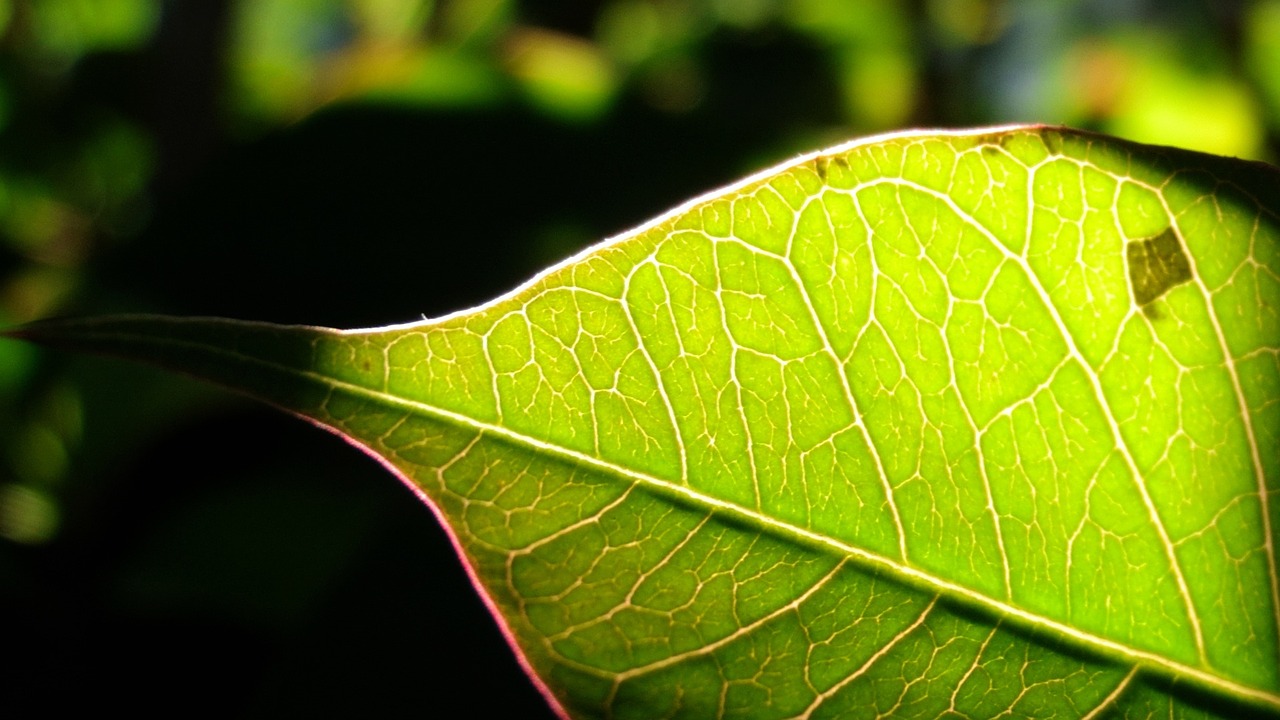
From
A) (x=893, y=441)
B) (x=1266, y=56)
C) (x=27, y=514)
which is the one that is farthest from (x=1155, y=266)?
(x=1266, y=56)

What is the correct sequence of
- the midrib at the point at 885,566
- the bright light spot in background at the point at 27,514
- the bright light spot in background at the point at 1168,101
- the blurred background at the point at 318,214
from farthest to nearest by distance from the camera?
the bright light spot in background at the point at 1168,101, the bright light spot in background at the point at 27,514, the blurred background at the point at 318,214, the midrib at the point at 885,566

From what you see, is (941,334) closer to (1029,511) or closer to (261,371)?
(1029,511)

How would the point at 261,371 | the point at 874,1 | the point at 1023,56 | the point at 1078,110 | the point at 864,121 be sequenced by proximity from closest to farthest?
1. the point at 261,371
2. the point at 1078,110
3. the point at 864,121
4. the point at 874,1
5. the point at 1023,56

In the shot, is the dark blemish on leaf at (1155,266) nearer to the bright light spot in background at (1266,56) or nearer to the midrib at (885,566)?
the midrib at (885,566)

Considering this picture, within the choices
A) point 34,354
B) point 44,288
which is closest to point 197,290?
point 34,354

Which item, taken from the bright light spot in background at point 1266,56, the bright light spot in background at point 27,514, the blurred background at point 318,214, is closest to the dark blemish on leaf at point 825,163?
the blurred background at point 318,214

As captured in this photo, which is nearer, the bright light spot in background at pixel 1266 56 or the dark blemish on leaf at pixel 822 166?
the dark blemish on leaf at pixel 822 166

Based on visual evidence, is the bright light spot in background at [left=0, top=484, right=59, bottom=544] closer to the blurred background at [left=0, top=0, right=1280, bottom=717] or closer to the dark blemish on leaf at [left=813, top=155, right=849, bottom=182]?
the blurred background at [left=0, top=0, right=1280, bottom=717]
